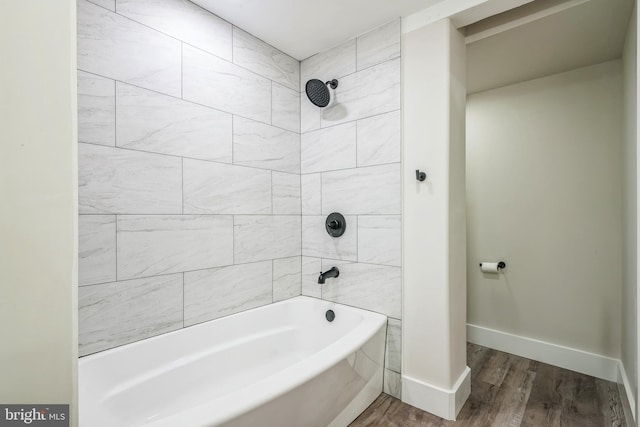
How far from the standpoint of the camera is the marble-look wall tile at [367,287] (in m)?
2.07

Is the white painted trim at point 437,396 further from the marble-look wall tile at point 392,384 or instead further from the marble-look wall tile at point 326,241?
the marble-look wall tile at point 326,241

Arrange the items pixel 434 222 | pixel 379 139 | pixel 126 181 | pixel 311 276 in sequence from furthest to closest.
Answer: pixel 311 276
pixel 379 139
pixel 434 222
pixel 126 181

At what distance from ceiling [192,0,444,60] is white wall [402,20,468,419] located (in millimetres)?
227

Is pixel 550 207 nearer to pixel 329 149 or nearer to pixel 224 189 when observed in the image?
pixel 329 149

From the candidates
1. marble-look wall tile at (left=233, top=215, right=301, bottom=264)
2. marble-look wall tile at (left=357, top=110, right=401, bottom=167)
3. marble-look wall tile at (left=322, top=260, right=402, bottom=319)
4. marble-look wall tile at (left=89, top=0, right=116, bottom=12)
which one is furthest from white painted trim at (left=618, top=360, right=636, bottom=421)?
marble-look wall tile at (left=89, top=0, right=116, bottom=12)

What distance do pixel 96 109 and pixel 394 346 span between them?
2.27 m

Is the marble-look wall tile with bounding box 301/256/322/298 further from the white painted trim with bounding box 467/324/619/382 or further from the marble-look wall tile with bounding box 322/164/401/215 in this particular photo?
the white painted trim with bounding box 467/324/619/382

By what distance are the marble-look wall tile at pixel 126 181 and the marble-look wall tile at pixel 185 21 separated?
75 centimetres

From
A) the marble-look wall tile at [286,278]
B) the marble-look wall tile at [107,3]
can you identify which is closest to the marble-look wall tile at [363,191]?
the marble-look wall tile at [286,278]

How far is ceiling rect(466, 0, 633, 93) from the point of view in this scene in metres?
1.76

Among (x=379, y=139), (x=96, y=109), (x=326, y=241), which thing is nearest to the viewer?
(x=96, y=109)

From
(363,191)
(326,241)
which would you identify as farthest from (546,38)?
(326,241)

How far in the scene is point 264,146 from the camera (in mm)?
2301

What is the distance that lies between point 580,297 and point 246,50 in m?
3.25
